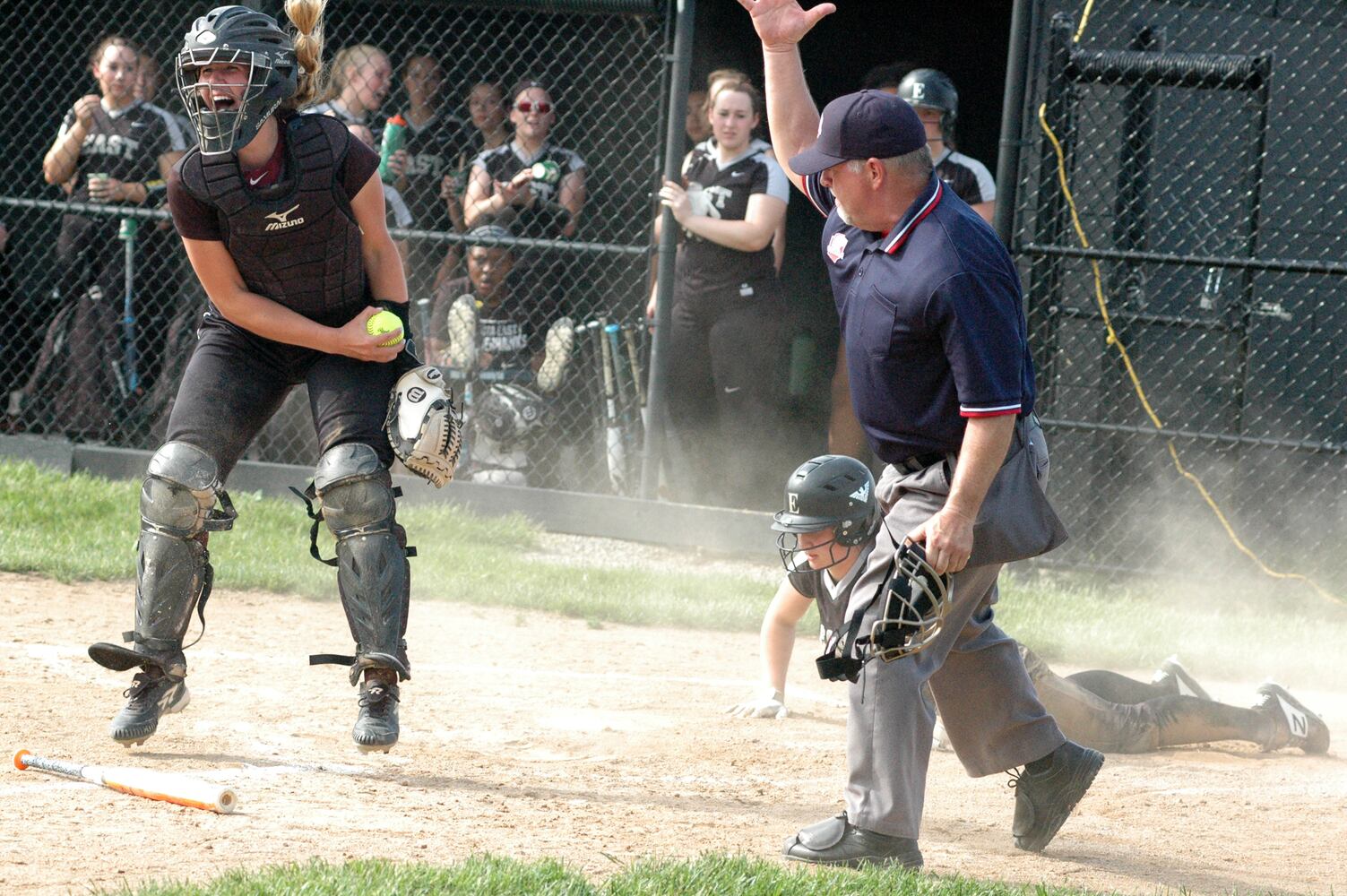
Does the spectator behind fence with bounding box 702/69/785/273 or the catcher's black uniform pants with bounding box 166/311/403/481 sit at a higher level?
the spectator behind fence with bounding box 702/69/785/273

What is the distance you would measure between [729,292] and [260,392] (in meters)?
3.91

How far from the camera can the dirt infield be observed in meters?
3.43

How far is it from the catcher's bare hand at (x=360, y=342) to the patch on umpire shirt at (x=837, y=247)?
123 cm

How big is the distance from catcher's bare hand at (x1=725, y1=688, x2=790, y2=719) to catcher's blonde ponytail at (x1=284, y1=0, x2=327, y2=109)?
7.82 feet

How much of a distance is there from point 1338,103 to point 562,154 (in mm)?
4516

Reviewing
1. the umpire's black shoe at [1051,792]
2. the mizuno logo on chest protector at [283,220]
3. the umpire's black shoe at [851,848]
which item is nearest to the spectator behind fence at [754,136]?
the mizuno logo on chest protector at [283,220]

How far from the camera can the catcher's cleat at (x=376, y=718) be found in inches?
153

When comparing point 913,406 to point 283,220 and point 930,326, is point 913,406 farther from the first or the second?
point 283,220

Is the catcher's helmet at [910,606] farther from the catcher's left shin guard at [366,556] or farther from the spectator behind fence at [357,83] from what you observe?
the spectator behind fence at [357,83]

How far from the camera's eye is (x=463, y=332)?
26.7 feet

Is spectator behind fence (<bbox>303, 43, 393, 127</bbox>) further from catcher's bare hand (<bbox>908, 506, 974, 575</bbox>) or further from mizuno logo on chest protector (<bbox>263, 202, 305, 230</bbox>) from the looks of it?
catcher's bare hand (<bbox>908, 506, 974, 575</bbox>)

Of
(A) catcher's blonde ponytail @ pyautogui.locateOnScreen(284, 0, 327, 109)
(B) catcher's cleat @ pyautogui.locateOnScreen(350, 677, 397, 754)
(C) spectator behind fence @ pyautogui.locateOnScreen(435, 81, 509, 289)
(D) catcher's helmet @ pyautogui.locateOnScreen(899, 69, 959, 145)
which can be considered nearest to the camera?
(B) catcher's cleat @ pyautogui.locateOnScreen(350, 677, 397, 754)

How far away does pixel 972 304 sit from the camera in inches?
131

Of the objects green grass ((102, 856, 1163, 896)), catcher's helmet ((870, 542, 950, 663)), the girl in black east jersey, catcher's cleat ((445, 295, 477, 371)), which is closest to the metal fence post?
catcher's cleat ((445, 295, 477, 371))
